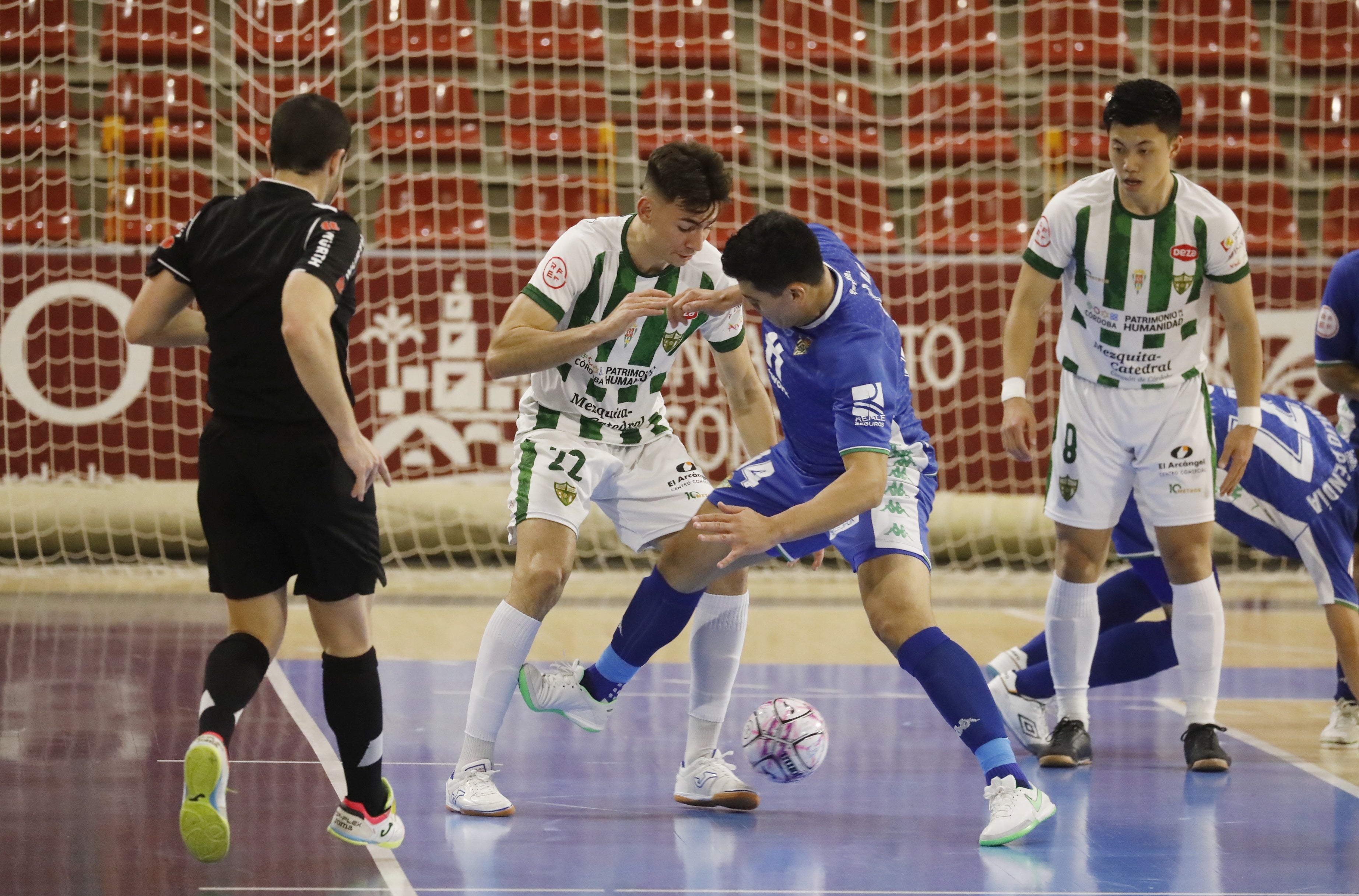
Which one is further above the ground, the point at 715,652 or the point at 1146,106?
the point at 1146,106

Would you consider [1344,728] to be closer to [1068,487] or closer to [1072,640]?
[1072,640]

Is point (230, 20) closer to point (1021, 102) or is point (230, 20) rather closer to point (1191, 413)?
point (1021, 102)

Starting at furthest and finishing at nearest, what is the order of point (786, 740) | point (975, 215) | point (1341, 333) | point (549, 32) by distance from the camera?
point (549, 32)
point (975, 215)
point (1341, 333)
point (786, 740)

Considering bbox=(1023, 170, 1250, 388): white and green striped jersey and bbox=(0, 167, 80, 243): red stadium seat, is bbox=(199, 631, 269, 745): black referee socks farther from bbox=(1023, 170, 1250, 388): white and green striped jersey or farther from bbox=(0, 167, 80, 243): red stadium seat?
bbox=(0, 167, 80, 243): red stadium seat

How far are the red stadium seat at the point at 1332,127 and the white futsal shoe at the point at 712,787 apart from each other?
29.7 ft

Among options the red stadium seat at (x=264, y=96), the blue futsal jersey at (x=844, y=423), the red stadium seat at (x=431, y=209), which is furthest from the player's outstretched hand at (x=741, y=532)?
the red stadium seat at (x=264, y=96)

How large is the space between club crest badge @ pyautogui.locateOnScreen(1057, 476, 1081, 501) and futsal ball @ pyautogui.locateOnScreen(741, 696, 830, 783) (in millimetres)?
1280

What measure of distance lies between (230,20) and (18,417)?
10.7 ft

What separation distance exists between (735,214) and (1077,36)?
3118 millimetres

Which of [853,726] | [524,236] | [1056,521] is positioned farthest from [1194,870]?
[524,236]

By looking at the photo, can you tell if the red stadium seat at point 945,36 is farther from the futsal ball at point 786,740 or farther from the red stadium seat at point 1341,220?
the futsal ball at point 786,740

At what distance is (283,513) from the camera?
342 centimetres

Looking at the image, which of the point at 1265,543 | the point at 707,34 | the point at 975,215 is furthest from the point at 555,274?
the point at 707,34

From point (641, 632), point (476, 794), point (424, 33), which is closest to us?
point (476, 794)
